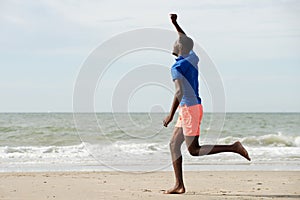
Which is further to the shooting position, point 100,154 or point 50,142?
point 50,142

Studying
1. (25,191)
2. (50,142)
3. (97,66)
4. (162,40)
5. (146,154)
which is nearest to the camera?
(25,191)

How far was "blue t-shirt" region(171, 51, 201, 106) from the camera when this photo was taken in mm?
6031

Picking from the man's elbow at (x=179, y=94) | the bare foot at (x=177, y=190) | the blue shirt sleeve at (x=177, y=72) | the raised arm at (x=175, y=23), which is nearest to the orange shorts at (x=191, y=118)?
the man's elbow at (x=179, y=94)

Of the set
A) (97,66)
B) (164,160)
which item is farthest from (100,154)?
(97,66)

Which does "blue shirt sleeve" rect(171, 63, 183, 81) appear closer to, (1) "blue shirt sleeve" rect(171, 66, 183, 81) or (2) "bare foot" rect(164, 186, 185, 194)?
(1) "blue shirt sleeve" rect(171, 66, 183, 81)

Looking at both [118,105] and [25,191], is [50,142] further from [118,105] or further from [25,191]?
[25,191]

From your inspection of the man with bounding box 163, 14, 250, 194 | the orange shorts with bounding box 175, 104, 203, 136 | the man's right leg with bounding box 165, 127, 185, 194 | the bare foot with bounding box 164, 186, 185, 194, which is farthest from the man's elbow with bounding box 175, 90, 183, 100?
the bare foot with bounding box 164, 186, 185, 194

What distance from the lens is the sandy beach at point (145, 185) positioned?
638 centimetres

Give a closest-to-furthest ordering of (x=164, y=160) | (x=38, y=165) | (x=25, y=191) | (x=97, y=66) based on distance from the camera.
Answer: (x=25, y=191) → (x=97, y=66) → (x=38, y=165) → (x=164, y=160)

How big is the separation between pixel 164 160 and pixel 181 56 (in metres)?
7.10

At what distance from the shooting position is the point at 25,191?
6754 millimetres

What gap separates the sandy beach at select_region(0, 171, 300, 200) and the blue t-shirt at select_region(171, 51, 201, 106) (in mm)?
1143

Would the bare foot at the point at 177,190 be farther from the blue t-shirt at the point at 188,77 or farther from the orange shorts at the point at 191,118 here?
the blue t-shirt at the point at 188,77

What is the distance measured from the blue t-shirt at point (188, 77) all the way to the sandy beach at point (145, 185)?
3.75 ft
